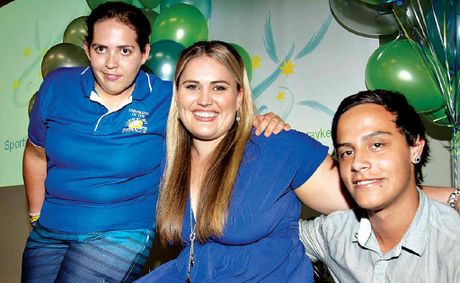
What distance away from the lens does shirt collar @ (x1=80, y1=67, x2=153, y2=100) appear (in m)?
2.01

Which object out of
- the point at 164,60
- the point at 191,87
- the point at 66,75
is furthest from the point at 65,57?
the point at 191,87

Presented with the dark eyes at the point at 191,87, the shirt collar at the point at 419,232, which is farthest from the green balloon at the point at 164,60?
the shirt collar at the point at 419,232

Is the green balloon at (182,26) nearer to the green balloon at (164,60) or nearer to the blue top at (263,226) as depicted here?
the green balloon at (164,60)

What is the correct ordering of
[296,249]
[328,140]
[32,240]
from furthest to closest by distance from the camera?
[328,140], [32,240], [296,249]

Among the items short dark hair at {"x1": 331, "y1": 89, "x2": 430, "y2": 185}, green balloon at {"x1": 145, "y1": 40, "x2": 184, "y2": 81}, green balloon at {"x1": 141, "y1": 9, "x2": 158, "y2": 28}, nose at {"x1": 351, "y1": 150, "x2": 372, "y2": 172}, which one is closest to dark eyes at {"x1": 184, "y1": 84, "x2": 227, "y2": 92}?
short dark hair at {"x1": 331, "y1": 89, "x2": 430, "y2": 185}

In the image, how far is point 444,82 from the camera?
2428mm

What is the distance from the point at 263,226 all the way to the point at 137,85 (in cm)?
73

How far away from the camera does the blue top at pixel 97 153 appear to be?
1.92 m

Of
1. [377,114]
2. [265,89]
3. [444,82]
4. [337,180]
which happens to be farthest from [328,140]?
[377,114]

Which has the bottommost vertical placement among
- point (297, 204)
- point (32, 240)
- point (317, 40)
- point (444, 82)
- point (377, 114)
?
point (32, 240)

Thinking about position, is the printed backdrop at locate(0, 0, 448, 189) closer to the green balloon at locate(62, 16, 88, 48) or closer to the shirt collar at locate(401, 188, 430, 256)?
the green balloon at locate(62, 16, 88, 48)

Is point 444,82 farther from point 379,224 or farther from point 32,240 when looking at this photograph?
point 32,240

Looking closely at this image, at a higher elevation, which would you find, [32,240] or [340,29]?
[340,29]

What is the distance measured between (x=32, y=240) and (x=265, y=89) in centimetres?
180
